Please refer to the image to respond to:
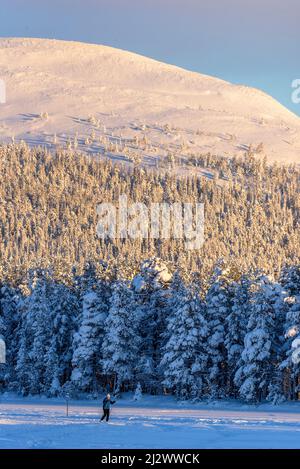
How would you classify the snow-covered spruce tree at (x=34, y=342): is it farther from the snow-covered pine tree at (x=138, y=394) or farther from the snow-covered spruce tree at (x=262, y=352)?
the snow-covered spruce tree at (x=262, y=352)

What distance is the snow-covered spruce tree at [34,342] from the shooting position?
7100 centimetres

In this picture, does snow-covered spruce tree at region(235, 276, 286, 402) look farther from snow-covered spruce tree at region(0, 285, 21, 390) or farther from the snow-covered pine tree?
snow-covered spruce tree at region(0, 285, 21, 390)

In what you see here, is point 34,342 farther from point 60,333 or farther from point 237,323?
point 237,323

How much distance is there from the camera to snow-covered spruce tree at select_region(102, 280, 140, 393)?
6638cm

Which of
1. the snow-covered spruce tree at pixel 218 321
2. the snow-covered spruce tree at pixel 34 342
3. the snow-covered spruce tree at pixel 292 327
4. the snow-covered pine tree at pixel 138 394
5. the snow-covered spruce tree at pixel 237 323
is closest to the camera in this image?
the snow-covered spruce tree at pixel 292 327

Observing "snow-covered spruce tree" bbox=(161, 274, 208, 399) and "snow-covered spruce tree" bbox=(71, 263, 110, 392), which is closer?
"snow-covered spruce tree" bbox=(161, 274, 208, 399)

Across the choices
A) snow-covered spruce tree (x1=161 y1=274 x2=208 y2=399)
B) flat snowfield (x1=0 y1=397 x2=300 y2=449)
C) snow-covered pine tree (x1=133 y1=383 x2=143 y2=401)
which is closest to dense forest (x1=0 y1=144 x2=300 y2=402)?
snow-covered spruce tree (x1=161 y1=274 x2=208 y2=399)

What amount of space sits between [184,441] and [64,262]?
51.9 metres

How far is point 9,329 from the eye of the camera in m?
79.8

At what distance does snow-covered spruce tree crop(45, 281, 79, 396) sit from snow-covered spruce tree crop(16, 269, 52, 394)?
57 centimetres

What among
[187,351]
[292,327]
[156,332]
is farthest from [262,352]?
[156,332]

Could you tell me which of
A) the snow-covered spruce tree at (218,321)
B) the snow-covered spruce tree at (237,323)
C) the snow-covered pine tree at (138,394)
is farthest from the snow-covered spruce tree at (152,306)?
the snow-covered spruce tree at (237,323)

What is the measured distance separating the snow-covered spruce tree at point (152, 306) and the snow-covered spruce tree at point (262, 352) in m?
11.3
